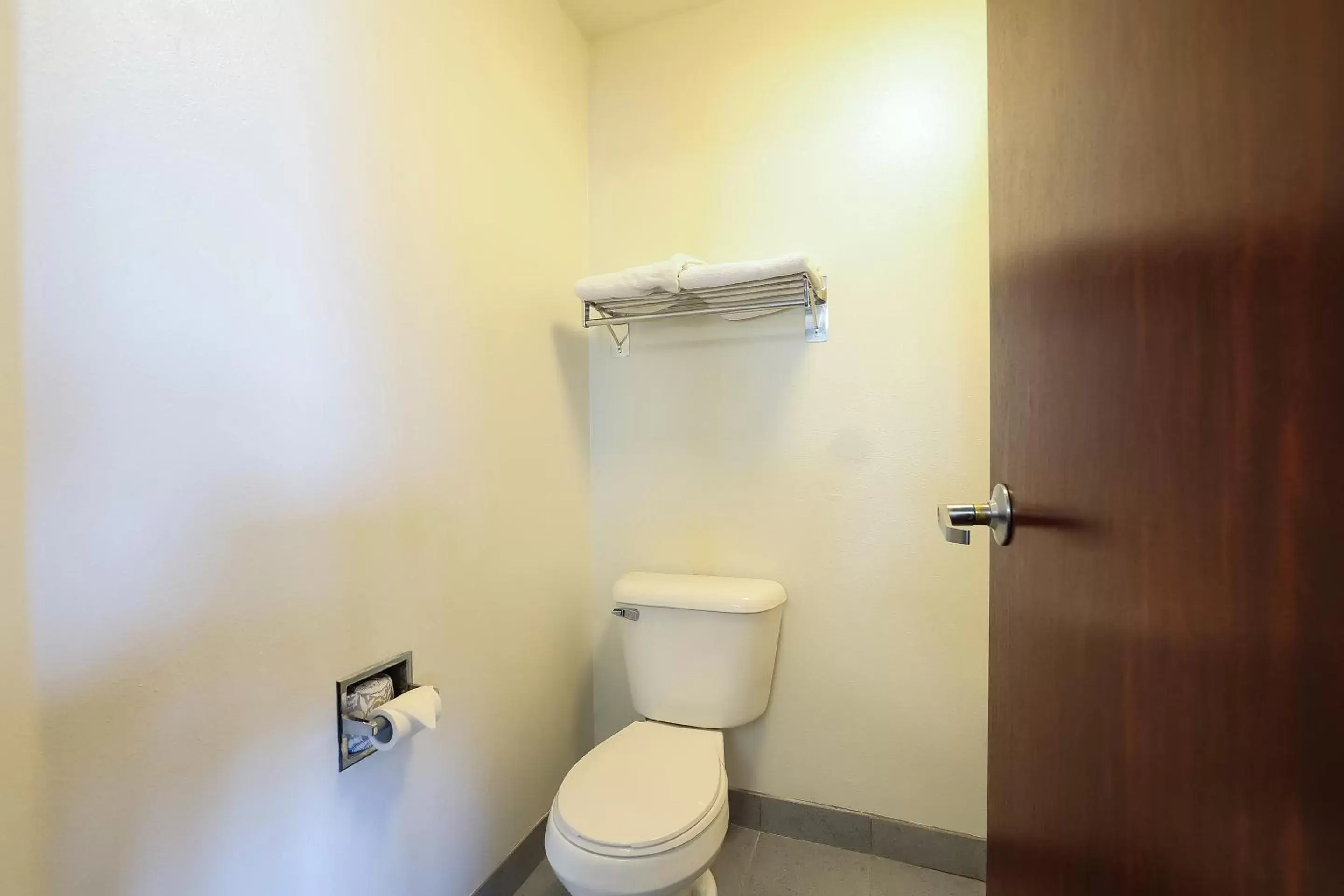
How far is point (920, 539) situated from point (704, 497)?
615 millimetres

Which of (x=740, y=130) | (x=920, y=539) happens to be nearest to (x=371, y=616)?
(x=920, y=539)

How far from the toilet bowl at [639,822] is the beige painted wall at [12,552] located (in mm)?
735

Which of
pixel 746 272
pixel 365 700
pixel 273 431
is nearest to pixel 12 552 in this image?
pixel 273 431

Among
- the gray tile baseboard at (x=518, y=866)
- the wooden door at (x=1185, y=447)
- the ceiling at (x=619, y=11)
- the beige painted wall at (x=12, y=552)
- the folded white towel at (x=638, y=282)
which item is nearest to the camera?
the wooden door at (x=1185, y=447)

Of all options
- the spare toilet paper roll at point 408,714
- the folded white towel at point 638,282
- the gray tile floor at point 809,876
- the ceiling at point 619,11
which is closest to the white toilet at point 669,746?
the gray tile floor at point 809,876

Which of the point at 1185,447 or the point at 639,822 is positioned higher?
the point at 1185,447

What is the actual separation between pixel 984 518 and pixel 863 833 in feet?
4.33

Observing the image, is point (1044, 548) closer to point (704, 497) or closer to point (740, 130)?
point (704, 497)

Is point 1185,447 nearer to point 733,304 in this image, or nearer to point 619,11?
point 733,304

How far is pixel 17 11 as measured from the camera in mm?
606

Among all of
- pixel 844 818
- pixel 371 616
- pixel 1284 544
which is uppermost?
pixel 1284 544

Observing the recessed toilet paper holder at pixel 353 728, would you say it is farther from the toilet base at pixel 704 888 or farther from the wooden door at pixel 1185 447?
the wooden door at pixel 1185 447

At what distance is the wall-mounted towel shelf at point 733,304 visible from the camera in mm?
1462

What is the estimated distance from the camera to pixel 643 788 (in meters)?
1.18
